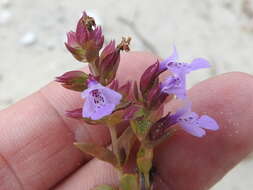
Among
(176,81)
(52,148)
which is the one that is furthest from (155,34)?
(176,81)

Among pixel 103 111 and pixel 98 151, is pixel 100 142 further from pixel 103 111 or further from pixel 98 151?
pixel 103 111

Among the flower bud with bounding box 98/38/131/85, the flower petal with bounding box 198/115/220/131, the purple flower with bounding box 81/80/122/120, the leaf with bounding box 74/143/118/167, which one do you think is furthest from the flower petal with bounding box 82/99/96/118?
the flower petal with bounding box 198/115/220/131

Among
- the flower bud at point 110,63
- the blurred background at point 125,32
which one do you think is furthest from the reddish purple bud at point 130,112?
the blurred background at point 125,32

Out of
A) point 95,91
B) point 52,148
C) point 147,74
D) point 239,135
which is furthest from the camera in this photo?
point 52,148

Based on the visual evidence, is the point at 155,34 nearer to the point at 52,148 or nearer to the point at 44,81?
the point at 44,81

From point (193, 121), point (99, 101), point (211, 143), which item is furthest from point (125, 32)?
point (99, 101)
